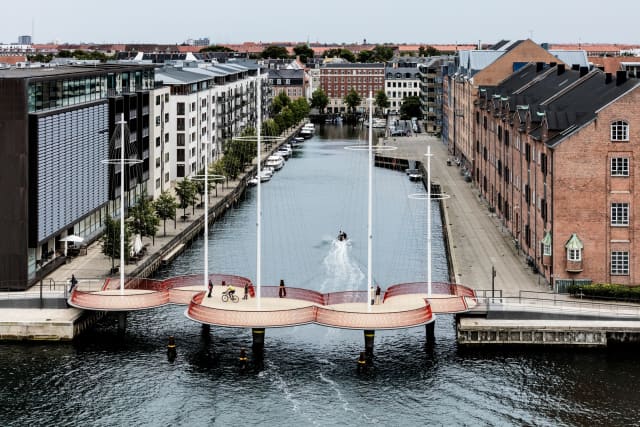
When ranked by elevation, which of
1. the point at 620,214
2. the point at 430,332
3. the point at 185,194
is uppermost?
the point at 620,214

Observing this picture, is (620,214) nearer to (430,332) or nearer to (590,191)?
(590,191)

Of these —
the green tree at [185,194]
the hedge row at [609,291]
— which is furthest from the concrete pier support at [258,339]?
the green tree at [185,194]

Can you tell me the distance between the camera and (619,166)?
65.5 meters

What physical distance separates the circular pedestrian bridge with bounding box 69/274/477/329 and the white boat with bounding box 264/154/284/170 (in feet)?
286

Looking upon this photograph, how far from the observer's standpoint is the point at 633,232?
65125mm

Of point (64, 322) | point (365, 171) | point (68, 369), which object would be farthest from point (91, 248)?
point (365, 171)

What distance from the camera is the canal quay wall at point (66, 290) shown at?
58000mm

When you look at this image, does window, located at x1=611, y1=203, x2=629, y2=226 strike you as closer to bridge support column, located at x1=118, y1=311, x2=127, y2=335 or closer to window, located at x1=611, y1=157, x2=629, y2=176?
Result: window, located at x1=611, y1=157, x2=629, y2=176

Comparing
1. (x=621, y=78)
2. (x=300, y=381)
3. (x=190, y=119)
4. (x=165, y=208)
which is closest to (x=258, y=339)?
(x=300, y=381)

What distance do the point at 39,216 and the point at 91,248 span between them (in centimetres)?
1360

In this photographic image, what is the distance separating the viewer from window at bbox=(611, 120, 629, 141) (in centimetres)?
6519

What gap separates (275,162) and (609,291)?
3719 inches

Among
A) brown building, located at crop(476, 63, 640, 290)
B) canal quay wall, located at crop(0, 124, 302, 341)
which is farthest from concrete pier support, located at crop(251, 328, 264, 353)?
brown building, located at crop(476, 63, 640, 290)

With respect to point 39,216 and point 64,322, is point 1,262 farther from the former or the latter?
point 64,322
